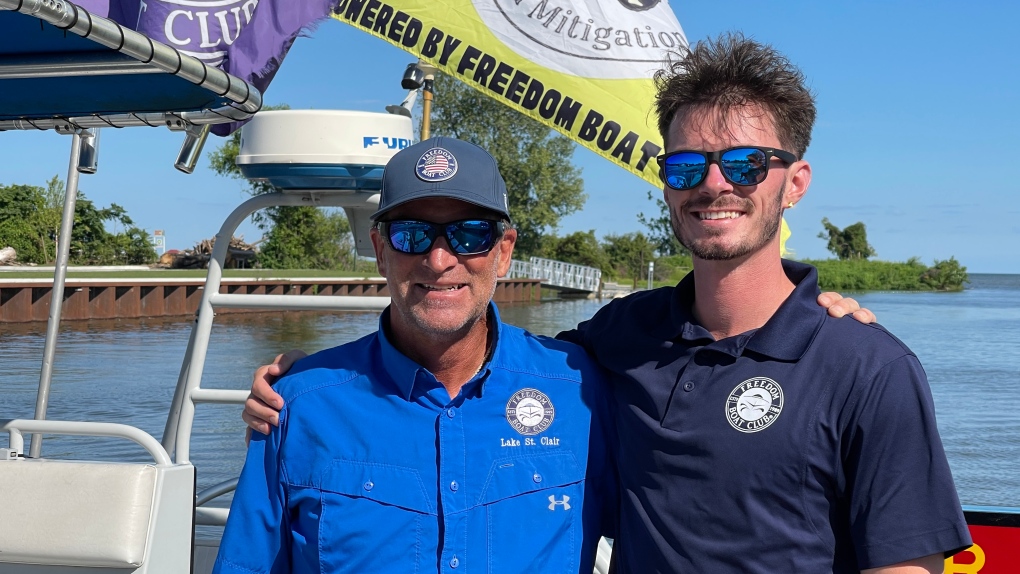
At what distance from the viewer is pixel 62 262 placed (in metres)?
3.80

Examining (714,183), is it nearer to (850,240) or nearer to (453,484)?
(453,484)

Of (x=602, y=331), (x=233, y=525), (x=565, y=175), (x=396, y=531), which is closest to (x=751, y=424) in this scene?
(x=602, y=331)

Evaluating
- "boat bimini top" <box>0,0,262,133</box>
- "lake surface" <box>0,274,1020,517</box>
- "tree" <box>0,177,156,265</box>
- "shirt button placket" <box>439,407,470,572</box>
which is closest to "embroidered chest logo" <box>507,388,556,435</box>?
"shirt button placket" <box>439,407,470,572</box>

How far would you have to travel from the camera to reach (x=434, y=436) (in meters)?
2.14

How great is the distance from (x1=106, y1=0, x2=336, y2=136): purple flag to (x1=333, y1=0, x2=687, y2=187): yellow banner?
0.69 m

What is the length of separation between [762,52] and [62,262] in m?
2.84

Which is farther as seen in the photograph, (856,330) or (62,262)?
(62,262)

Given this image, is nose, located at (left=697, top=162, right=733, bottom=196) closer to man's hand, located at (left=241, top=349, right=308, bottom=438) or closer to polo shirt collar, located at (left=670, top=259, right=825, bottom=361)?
polo shirt collar, located at (left=670, top=259, right=825, bottom=361)

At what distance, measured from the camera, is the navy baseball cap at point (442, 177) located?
2158 millimetres

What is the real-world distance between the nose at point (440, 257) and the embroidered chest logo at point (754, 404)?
2.20 ft

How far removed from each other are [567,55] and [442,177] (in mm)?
2178

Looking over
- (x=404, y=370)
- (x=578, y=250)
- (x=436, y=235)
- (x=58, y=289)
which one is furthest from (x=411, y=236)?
(x=578, y=250)

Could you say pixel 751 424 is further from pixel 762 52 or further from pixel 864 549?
pixel 762 52

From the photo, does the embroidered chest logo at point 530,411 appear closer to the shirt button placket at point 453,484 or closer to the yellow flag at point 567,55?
the shirt button placket at point 453,484
